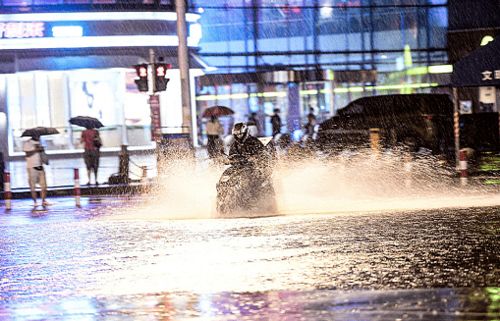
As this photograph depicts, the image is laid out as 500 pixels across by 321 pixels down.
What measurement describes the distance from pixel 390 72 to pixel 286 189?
3153cm

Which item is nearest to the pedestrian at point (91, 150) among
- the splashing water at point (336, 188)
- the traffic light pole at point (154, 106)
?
the traffic light pole at point (154, 106)

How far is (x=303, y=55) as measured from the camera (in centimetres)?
5166

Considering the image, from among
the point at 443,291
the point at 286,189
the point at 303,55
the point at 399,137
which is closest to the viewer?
the point at 443,291

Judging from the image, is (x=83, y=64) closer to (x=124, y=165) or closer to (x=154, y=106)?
(x=124, y=165)

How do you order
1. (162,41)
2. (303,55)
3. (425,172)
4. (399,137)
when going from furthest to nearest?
(303,55) < (162,41) < (399,137) < (425,172)

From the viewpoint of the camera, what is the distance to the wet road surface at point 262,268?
908 centimetres

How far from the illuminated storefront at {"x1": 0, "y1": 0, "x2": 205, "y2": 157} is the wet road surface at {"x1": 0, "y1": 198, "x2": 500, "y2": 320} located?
2047 cm

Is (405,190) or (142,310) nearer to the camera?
(142,310)

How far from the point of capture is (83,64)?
4181 cm

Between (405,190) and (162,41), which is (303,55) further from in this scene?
(405,190)

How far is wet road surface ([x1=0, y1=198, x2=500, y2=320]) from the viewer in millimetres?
9078

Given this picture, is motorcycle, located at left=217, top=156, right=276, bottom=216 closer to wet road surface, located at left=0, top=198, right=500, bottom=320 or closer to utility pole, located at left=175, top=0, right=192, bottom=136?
wet road surface, located at left=0, top=198, right=500, bottom=320

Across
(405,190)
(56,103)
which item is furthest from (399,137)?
(56,103)

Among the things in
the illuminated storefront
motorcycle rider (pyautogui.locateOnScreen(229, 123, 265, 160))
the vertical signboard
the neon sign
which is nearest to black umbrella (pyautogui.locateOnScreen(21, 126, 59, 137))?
the vertical signboard
